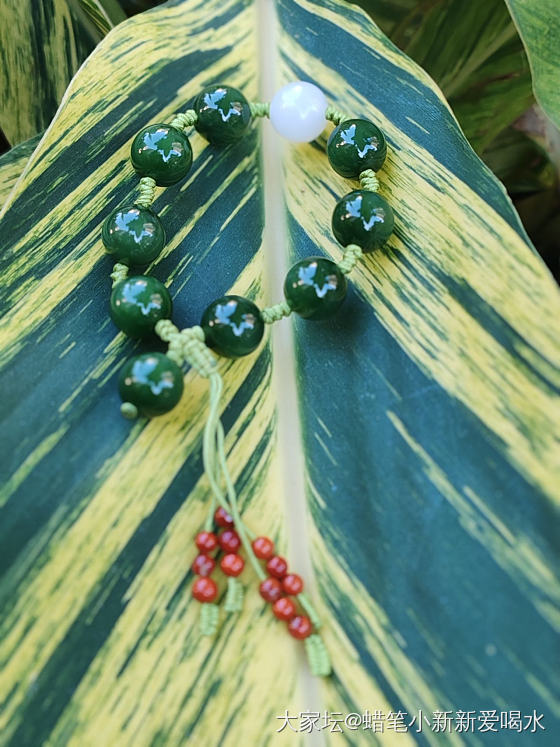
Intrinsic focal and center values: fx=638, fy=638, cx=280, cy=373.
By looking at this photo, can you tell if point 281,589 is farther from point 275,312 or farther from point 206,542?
point 275,312

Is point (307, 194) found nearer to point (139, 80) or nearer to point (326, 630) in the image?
point (139, 80)

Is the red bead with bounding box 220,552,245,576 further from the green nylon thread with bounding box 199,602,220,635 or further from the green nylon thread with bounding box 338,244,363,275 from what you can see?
the green nylon thread with bounding box 338,244,363,275

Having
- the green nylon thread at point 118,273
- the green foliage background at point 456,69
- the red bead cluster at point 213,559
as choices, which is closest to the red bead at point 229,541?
the red bead cluster at point 213,559

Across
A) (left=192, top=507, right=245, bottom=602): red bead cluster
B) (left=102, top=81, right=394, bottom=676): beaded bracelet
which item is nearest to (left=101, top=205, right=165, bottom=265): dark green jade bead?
(left=102, top=81, right=394, bottom=676): beaded bracelet

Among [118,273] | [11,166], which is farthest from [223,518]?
[11,166]

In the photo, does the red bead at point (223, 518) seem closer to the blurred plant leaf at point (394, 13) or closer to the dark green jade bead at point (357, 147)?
the dark green jade bead at point (357, 147)

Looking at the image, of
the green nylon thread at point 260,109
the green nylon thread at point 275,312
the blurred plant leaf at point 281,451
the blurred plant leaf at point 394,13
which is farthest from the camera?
the blurred plant leaf at point 394,13
